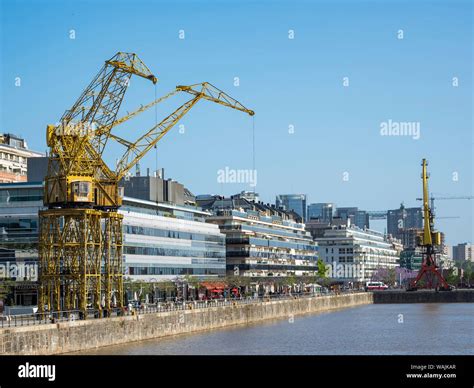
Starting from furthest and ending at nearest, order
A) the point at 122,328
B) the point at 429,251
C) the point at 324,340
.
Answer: the point at 429,251, the point at 324,340, the point at 122,328

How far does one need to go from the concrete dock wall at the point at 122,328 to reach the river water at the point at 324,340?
1146 mm

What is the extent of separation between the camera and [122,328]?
7256 centimetres

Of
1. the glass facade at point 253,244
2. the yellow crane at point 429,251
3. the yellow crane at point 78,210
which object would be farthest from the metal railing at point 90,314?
the yellow crane at point 429,251

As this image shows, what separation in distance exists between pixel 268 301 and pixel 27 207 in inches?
1284

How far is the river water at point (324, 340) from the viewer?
226 feet

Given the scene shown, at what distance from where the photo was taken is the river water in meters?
68.9

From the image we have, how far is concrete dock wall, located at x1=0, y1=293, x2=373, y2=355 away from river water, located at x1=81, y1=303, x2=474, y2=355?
1146mm

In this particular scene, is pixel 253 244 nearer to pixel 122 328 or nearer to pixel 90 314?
pixel 90 314

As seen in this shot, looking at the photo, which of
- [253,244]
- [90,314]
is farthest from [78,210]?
[253,244]

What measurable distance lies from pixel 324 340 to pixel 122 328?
16705 millimetres

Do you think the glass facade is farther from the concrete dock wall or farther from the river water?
the river water

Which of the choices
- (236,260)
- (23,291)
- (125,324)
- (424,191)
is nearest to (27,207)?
(23,291)

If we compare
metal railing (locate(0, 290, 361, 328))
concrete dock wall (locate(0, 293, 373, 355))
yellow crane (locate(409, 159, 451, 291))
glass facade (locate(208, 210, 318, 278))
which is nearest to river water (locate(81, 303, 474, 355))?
concrete dock wall (locate(0, 293, 373, 355))
